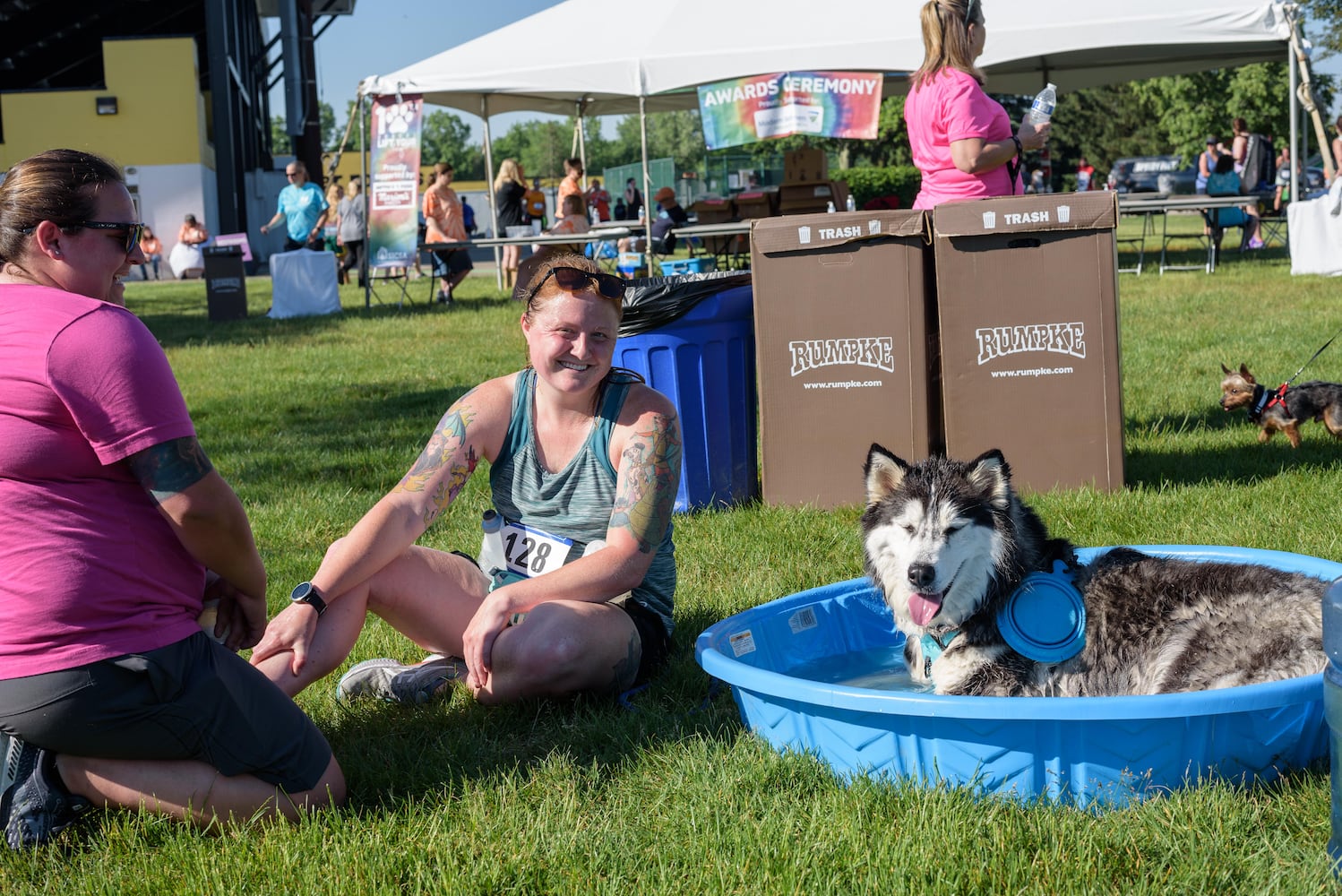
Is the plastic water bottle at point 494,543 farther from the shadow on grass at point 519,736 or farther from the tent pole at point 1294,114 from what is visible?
the tent pole at point 1294,114

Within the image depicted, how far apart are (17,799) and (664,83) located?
10213 millimetres


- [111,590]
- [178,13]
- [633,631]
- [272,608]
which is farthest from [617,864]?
[178,13]

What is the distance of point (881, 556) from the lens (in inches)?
128

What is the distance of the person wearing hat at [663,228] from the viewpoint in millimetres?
15984

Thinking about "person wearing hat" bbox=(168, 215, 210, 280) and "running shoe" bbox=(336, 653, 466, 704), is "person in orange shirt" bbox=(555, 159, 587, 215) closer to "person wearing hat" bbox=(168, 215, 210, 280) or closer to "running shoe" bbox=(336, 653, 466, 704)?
"person wearing hat" bbox=(168, 215, 210, 280)

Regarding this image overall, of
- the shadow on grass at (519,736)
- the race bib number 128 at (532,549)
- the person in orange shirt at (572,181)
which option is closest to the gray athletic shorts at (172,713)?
the shadow on grass at (519,736)

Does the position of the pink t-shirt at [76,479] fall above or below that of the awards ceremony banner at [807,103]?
below

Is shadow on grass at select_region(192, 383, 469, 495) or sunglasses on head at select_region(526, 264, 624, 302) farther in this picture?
shadow on grass at select_region(192, 383, 469, 495)

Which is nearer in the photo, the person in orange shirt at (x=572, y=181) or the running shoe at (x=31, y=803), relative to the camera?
the running shoe at (x=31, y=803)

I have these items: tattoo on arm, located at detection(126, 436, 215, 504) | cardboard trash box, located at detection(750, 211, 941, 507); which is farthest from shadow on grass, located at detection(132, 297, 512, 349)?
tattoo on arm, located at detection(126, 436, 215, 504)

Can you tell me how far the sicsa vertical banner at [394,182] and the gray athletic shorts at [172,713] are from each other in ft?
43.8

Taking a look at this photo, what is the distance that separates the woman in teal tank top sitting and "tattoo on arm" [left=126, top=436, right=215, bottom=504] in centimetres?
75

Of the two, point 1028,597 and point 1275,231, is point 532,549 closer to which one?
point 1028,597

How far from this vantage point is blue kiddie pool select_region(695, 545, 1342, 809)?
242 centimetres
